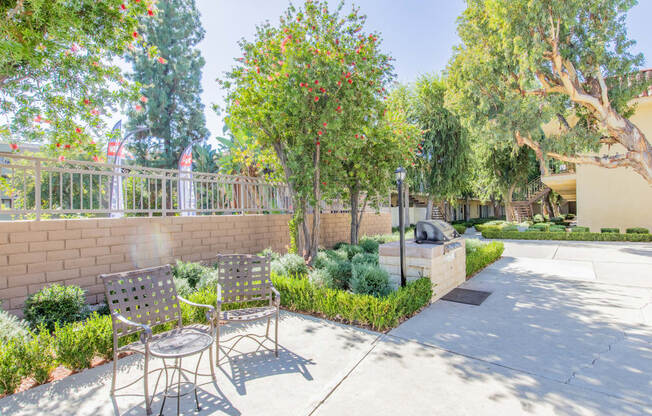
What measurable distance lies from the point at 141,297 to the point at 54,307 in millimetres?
2211

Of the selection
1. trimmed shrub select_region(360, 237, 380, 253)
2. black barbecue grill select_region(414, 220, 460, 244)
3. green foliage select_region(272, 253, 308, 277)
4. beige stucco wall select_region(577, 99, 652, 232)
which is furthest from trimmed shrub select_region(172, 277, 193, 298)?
beige stucco wall select_region(577, 99, 652, 232)

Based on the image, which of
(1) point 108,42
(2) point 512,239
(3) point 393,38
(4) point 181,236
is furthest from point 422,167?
(1) point 108,42

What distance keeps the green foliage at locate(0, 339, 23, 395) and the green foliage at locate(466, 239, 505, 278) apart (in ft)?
24.5

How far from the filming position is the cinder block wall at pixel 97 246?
14.5 ft

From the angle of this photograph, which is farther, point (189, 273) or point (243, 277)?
point (189, 273)

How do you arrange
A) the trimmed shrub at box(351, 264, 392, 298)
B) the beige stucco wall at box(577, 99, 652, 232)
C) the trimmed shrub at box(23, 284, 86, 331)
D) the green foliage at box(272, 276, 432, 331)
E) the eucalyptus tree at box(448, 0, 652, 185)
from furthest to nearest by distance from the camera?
1. the beige stucco wall at box(577, 99, 652, 232)
2. the eucalyptus tree at box(448, 0, 652, 185)
3. the trimmed shrub at box(351, 264, 392, 298)
4. the green foliage at box(272, 276, 432, 331)
5. the trimmed shrub at box(23, 284, 86, 331)

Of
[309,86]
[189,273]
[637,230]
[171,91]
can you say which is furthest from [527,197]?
[171,91]

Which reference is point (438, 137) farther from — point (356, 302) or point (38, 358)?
point (38, 358)

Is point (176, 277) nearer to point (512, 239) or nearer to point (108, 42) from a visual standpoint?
point (108, 42)

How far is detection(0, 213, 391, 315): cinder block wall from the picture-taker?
174 inches

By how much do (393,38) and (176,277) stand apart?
26.0ft

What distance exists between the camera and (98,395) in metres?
2.78

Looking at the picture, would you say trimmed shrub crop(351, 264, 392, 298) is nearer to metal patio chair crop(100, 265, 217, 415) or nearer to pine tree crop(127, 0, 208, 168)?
metal patio chair crop(100, 265, 217, 415)

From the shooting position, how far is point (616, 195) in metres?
16.1
